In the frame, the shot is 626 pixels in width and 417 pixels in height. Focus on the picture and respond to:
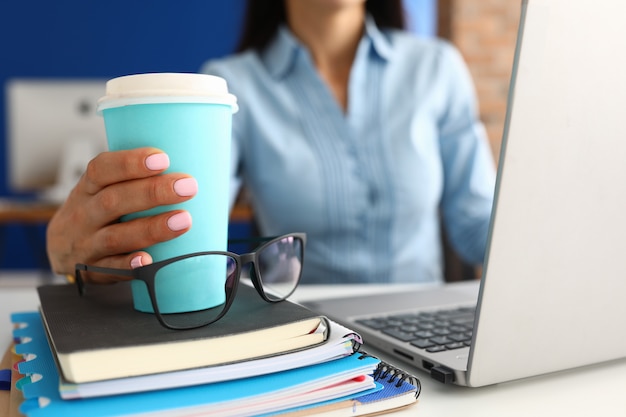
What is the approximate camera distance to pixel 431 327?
23.3 inches

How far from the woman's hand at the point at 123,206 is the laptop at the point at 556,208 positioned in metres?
0.24

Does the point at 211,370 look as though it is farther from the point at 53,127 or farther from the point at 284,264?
the point at 53,127

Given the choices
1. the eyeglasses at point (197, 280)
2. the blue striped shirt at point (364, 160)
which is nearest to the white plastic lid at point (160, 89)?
the eyeglasses at point (197, 280)

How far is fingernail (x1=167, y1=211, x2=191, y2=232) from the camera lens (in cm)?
46

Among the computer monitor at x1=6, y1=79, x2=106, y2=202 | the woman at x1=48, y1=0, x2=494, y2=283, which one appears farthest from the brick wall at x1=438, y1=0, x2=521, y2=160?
the woman at x1=48, y1=0, x2=494, y2=283

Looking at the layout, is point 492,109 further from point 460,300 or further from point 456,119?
point 460,300

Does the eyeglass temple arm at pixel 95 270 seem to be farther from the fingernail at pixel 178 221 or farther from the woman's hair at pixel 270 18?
the woman's hair at pixel 270 18

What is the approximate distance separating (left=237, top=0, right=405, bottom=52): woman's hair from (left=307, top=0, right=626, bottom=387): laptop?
3.93 feet

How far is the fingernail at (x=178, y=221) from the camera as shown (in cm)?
46

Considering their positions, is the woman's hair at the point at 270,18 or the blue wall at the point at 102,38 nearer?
the woman's hair at the point at 270,18

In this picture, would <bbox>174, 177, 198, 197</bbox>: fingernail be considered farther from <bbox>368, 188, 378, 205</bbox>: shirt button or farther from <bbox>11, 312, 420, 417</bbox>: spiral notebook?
<bbox>368, 188, 378, 205</bbox>: shirt button

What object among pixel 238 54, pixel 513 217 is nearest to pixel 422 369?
pixel 513 217

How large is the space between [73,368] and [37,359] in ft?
0.44

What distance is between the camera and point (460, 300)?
0.77 metres
